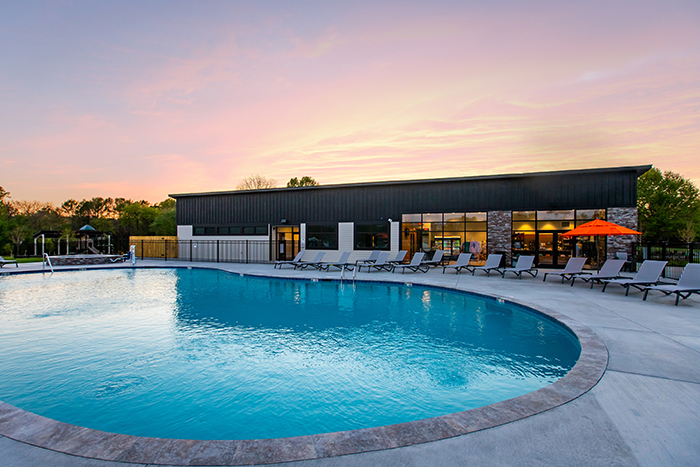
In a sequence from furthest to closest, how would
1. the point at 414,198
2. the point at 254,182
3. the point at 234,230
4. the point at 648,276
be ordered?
the point at 254,182 < the point at 234,230 < the point at 414,198 < the point at 648,276

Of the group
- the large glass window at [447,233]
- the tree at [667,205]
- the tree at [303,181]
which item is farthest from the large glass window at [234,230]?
the tree at [667,205]

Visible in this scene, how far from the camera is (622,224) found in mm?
15016

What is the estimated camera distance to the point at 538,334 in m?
5.70

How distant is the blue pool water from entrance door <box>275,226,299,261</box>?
12.5 metres

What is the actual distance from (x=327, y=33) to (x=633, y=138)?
17.1 metres

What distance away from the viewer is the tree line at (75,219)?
111 ft

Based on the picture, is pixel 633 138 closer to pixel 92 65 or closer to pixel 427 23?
pixel 427 23

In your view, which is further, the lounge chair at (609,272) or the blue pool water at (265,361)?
the lounge chair at (609,272)

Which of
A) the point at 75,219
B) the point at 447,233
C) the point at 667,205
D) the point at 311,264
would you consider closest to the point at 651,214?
the point at 667,205

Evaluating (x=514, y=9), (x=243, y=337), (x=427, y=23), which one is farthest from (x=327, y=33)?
(x=243, y=337)

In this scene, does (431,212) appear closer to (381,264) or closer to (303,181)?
(381,264)

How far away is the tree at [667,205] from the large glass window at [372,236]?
37.0 meters

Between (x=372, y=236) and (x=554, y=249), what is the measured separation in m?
9.02

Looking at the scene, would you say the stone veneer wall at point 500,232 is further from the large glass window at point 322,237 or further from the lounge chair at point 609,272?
the large glass window at point 322,237
